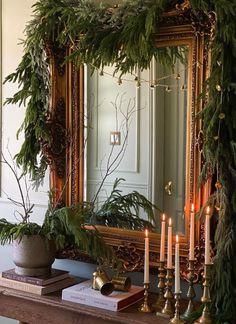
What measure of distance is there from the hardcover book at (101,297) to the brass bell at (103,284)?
15 mm

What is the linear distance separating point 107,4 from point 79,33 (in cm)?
16

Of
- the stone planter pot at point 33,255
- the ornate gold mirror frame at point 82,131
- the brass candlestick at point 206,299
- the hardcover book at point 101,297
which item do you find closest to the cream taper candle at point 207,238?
the brass candlestick at point 206,299

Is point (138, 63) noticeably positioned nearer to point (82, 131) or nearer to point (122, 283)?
point (82, 131)

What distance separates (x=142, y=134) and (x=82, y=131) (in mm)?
278

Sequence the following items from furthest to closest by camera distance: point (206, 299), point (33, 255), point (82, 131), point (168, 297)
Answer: point (82, 131) → point (33, 255) → point (168, 297) → point (206, 299)

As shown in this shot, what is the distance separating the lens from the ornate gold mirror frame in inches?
74.5

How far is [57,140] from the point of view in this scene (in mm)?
2250

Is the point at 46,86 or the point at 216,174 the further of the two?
the point at 46,86

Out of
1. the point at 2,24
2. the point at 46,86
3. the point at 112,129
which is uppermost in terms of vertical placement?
the point at 2,24

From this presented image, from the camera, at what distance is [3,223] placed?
6.88 ft

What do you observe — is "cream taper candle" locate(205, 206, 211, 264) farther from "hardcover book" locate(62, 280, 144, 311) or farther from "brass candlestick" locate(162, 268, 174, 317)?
"hardcover book" locate(62, 280, 144, 311)

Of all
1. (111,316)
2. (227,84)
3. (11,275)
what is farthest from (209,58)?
(11,275)

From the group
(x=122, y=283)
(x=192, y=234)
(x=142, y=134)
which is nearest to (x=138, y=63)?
(x=142, y=134)

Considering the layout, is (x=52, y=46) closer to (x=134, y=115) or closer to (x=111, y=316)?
(x=134, y=115)
